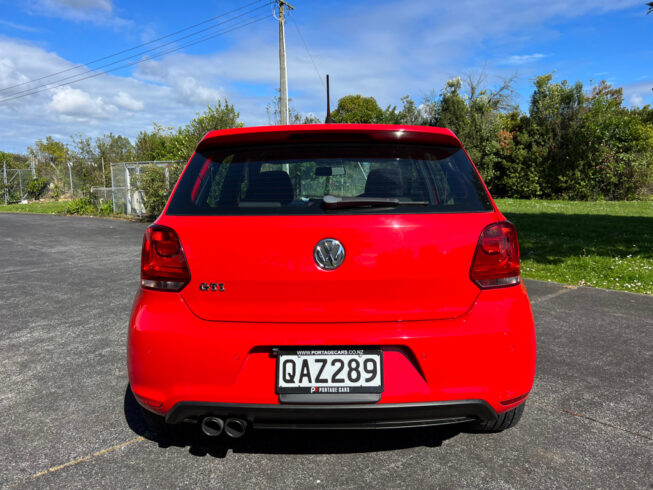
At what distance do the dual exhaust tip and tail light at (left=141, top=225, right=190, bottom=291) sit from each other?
565 mm

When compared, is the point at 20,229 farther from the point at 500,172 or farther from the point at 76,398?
the point at 500,172

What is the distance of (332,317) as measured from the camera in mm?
1984

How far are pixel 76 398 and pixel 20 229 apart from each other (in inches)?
563

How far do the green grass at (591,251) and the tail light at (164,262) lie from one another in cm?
594

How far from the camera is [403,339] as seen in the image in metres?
→ 1.94

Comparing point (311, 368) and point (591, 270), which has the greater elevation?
point (311, 368)

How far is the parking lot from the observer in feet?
7.23

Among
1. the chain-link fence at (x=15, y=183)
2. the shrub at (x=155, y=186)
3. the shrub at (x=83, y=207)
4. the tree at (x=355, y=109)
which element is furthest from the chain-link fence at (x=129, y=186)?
the tree at (x=355, y=109)

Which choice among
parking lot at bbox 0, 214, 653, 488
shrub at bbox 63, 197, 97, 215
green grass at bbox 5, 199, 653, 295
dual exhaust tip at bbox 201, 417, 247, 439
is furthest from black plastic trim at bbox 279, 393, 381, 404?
shrub at bbox 63, 197, 97, 215

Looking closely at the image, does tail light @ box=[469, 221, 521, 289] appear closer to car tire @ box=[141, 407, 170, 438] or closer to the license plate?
the license plate

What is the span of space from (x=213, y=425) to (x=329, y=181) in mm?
1227

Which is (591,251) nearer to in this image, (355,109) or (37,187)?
(37,187)

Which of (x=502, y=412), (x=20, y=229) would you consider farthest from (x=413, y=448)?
(x=20, y=229)

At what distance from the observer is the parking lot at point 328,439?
2203mm
